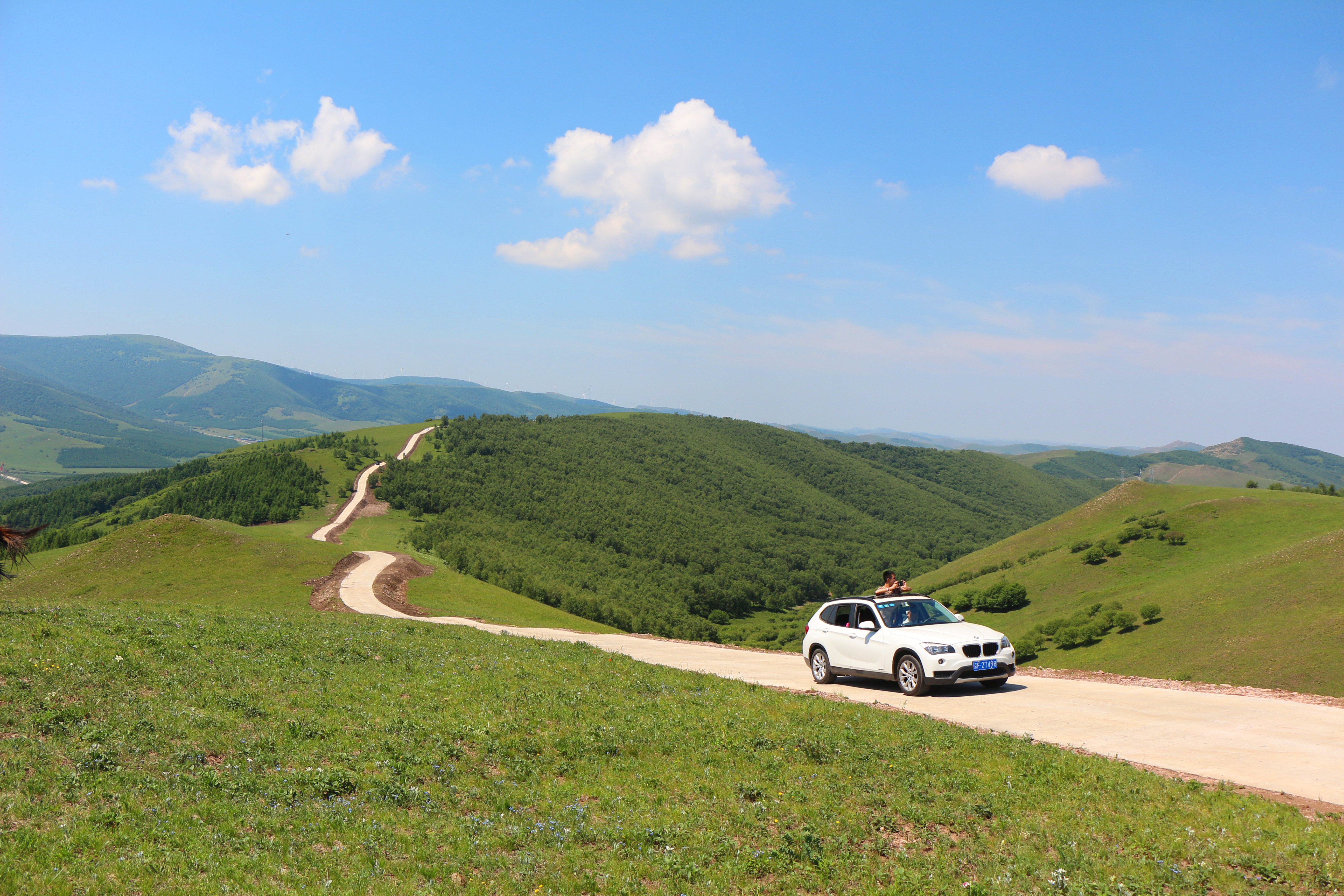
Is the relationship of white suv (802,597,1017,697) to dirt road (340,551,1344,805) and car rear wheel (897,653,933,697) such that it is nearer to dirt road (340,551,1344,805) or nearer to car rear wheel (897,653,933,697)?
car rear wheel (897,653,933,697)

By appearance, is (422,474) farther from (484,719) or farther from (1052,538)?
(484,719)

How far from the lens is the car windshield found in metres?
16.3

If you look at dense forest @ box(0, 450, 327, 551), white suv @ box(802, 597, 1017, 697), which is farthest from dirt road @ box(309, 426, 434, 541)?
white suv @ box(802, 597, 1017, 697)

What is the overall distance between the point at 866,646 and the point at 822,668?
1631mm

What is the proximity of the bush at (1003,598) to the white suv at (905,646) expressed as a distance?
50.6 meters

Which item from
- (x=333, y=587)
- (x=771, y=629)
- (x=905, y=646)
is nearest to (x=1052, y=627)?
(x=905, y=646)

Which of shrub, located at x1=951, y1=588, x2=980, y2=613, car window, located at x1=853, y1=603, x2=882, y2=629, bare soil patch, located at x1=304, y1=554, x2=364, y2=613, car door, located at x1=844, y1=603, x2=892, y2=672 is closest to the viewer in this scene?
car door, located at x1=844, y1=603, x2=892, y2=672

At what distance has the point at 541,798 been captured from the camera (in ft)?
29.5

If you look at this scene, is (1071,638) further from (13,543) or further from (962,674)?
(13,543)

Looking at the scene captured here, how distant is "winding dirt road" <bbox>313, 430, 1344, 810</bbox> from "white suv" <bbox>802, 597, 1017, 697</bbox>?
0.43 metres

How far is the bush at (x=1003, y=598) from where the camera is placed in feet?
207

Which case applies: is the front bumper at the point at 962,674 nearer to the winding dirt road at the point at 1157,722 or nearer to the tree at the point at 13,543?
the winding dirt road at the point at 1157,722

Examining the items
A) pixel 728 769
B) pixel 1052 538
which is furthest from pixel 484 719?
pixel 1052 538

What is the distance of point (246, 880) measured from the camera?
649cm
